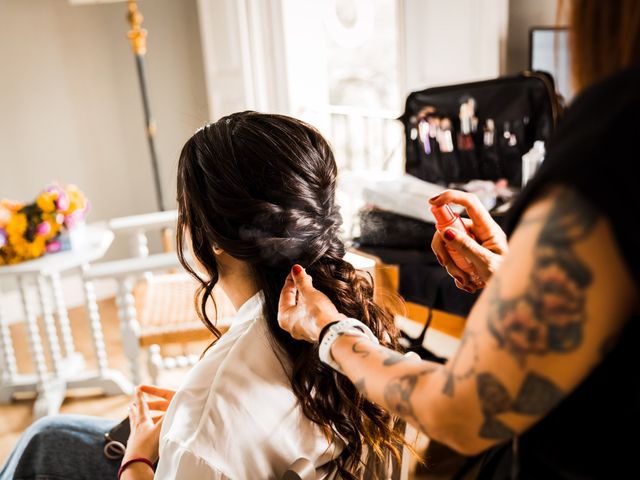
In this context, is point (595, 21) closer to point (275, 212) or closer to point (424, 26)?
point (275, 212)

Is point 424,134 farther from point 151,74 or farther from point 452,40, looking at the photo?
point 151,74

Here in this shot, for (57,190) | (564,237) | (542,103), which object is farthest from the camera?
(57,190)

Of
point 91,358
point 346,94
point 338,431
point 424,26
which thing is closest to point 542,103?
point 424,26

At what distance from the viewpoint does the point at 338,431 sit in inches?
37.8

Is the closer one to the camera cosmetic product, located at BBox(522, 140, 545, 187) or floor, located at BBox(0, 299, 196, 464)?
cosmetic product, located at BBox(522, 140, 545, 187)

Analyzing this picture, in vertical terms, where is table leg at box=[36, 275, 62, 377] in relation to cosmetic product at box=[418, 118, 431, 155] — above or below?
below

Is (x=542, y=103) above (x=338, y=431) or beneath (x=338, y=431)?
above

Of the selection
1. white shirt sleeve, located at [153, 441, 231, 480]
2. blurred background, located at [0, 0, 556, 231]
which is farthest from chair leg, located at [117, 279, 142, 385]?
white shirt sleeve, located at [153, 441, 231, 480]

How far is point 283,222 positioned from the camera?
3.10 ft

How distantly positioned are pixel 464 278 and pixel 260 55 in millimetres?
2645

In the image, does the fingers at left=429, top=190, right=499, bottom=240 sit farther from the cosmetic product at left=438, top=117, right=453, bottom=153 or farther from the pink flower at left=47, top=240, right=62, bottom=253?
Answer: the pink flower at left=47, top=240, right=62, bottom=253

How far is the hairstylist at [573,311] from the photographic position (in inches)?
18.7

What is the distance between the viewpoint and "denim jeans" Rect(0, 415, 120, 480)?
117 cm

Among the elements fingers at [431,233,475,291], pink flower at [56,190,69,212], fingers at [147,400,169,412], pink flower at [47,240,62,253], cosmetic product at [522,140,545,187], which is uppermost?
fingers at [431,233,475,291]
